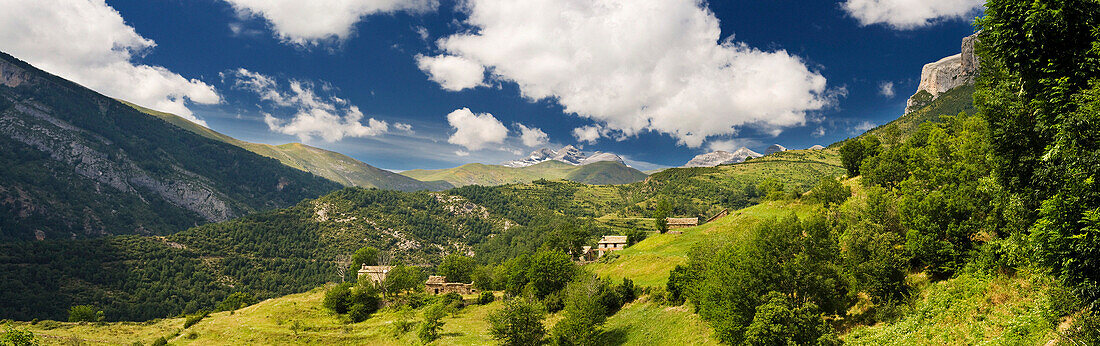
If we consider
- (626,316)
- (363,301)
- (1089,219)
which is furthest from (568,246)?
(1089,219)

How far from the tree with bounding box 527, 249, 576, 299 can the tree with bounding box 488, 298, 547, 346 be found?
1900cm

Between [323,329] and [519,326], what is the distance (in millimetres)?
43107

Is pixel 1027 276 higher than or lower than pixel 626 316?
higher

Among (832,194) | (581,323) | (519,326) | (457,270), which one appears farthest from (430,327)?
(832,194)

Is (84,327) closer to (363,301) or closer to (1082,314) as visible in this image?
(363,301)

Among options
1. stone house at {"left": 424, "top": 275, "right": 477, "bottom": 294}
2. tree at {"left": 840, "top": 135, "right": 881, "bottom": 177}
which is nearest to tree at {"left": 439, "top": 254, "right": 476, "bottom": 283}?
stone house at {"left": 424, "top": 275, "right": 477, "bottom": 294}

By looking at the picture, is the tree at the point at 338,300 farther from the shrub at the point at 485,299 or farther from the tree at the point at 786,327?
the tree at the point at 786,327

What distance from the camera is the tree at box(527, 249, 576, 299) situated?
64.2m

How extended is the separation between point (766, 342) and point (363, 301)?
75.2m

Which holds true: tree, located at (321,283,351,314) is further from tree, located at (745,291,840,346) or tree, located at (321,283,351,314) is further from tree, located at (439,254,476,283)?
tree, located at (745,291,840,346)

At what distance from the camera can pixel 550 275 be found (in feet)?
212

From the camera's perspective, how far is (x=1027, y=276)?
68.8 feet

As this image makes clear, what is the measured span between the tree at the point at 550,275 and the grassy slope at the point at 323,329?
7021 mm

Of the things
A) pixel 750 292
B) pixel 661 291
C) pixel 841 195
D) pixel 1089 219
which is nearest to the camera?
pixel 1089 219
